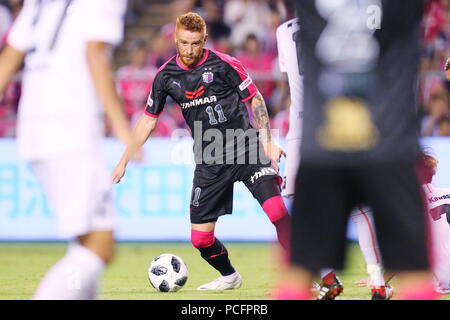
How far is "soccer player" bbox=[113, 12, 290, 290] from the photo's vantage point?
8156 mm

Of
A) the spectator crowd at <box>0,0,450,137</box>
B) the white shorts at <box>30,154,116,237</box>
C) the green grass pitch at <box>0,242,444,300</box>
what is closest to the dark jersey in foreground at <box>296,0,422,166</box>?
the white shorts at <box>30,154,116,237</box>

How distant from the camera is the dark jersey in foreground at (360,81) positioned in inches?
156

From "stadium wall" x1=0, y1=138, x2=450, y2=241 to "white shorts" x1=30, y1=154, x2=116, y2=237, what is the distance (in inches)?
275

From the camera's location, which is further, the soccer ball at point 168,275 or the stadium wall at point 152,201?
the stadium wall at point 152,201

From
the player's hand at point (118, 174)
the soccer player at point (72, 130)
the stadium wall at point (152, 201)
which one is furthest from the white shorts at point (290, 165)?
the stadium wall at point (152, 201)

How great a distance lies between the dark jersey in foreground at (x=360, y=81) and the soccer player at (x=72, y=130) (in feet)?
4.30

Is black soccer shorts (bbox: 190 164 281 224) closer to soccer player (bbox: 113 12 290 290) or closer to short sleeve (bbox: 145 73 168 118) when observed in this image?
soccer player (bbox: 113 12 290 290)

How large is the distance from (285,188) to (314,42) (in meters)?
4.12

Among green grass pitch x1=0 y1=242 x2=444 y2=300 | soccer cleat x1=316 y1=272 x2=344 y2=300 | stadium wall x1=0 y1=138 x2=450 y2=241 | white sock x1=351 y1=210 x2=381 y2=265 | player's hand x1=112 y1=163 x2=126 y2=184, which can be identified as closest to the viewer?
player's hand x1=112 y1=163 x2=126 y2=184

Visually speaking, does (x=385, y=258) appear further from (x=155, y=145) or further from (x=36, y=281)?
(x=155, y=145)

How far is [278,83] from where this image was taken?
14.5 metres

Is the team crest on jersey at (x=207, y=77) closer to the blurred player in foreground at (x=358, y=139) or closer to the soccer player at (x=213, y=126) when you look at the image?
the soccer player at (x=213, y=126)

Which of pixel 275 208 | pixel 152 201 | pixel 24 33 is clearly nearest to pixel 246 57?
pixel 152 201
